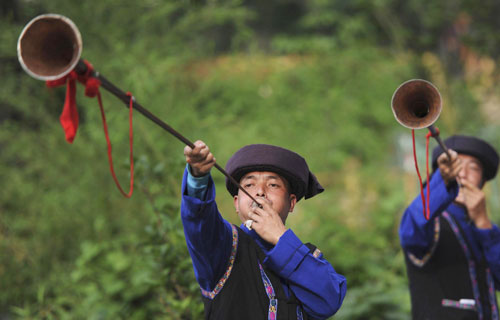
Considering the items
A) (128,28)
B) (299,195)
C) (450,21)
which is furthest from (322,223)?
(450,21)

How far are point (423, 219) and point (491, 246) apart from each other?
1.48 ft

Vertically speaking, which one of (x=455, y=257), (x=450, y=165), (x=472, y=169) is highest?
(x=472, y=169)

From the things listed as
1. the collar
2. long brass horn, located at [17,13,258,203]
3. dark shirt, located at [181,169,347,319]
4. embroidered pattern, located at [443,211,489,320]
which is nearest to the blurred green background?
the collar

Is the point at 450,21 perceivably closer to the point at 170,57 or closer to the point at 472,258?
the point at 170,57

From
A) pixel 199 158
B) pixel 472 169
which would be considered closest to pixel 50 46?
pixel 199 158

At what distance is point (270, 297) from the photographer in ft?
6.38

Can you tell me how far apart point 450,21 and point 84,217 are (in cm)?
595

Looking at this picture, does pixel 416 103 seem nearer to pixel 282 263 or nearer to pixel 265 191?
pixel 265 191

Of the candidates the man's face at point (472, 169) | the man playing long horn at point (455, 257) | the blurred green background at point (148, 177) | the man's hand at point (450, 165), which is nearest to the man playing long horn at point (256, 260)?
the man's hand at point (450, 165)

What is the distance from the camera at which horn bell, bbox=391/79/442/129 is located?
7.11ft

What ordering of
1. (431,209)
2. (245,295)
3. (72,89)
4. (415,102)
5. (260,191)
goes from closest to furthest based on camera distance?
(72,89), (245,295), (260,191), (415,102), (431,209)

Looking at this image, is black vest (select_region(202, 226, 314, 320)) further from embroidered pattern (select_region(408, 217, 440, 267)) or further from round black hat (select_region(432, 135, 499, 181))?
round black hat (select_region(432, 135, 499, 181))

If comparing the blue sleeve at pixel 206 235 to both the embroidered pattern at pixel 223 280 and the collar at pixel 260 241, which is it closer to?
the embroidered pattern at pixel 223 280

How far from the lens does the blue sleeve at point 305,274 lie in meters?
1.90
